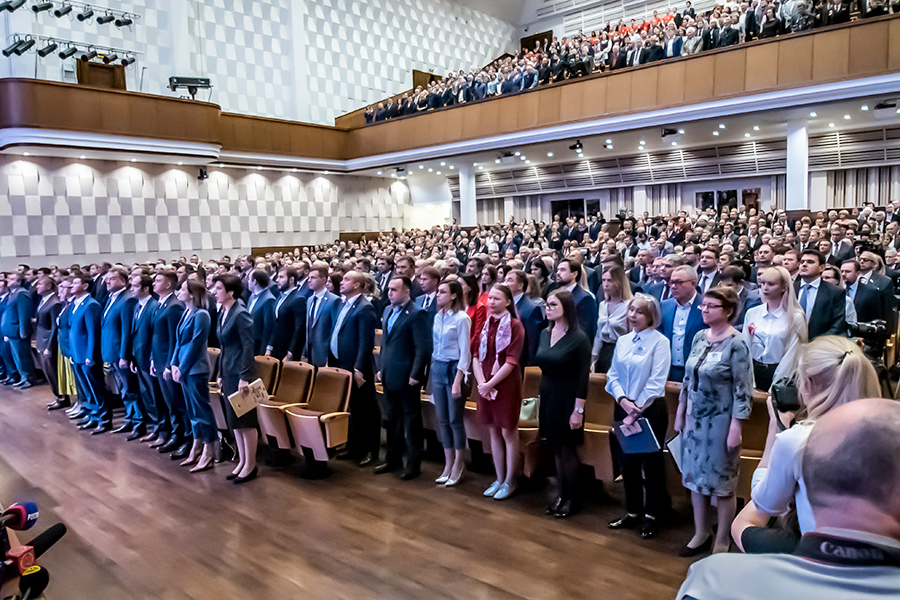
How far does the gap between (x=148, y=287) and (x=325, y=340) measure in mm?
1957

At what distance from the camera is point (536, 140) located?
46.1 ft

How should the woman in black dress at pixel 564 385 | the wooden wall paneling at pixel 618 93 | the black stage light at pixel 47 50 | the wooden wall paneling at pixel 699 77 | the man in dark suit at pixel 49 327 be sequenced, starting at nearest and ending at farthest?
the woman in black dress at pixel 564 385, the man in dark suit at pixel 49 327, the wooden wall paneling at pixel 699 77, the wooden wall paneling at pixel 618 93, the black stage light at pixel 47 50

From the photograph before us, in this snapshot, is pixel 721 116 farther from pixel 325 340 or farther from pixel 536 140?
pixel 325 340

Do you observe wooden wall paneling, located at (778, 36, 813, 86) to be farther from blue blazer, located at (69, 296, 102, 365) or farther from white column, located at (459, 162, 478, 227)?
blue blazer, located at (69, 296, 102, 365)

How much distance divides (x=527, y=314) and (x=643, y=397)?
1652 mm

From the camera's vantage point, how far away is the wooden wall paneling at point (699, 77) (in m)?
11.2

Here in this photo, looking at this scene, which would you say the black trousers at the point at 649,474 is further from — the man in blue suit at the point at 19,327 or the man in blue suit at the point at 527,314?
the man in blue suit at the point at 19,327

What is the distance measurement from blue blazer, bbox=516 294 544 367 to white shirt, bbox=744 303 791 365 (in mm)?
1543

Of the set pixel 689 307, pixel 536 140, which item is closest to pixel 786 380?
pixel 689 307

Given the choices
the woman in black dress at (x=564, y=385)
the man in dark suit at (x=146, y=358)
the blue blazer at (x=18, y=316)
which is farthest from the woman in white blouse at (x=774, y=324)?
the blue blazer at (x=18, y=316)

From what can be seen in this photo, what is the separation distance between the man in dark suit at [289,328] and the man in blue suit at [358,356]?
2.03 feet

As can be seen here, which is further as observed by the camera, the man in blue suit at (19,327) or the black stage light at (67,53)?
the black stage light at (67,53)

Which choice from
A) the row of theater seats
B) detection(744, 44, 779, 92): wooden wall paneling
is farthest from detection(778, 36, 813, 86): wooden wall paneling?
the row of theater seats

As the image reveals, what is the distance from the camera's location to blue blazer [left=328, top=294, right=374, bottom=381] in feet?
15.2
